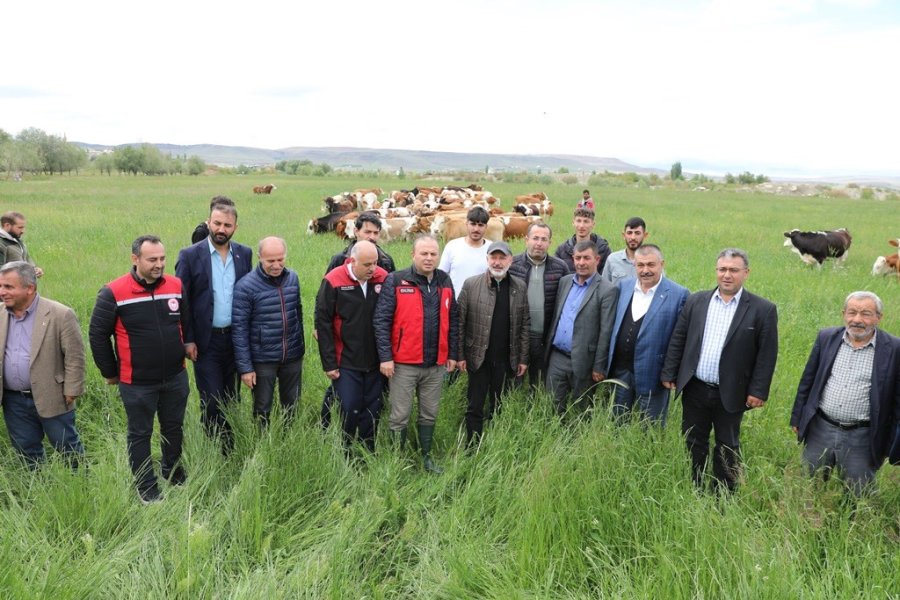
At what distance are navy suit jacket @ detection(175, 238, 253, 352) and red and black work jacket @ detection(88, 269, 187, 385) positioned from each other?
345 millimetres

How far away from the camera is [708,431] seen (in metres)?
5.14

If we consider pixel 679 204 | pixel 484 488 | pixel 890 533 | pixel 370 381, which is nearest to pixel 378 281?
pixel 370 381

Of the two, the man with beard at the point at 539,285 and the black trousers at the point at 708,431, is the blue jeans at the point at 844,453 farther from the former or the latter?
the man with beard at the point at 539,285

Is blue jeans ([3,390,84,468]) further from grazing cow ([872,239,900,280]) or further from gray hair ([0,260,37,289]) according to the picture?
grazing cow ([872,239,900,280])

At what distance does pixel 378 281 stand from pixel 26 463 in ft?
10.9

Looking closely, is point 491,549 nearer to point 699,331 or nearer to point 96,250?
point 699,331

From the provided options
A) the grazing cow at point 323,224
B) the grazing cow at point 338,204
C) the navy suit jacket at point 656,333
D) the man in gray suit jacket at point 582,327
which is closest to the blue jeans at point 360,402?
the man in gray suit jacket at point 582,327

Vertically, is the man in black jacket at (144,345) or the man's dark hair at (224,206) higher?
the man's dark hair at (224,206)

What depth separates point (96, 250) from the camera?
1387 centimetres

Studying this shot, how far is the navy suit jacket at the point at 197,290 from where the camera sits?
5.28 metres

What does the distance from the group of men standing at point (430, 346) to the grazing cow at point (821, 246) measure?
1071cm

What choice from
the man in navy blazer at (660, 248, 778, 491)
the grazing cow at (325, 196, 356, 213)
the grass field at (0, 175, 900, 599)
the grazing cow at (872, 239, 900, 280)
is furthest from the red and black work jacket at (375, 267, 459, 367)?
the grazing cow at (325, 196, 356, 213)

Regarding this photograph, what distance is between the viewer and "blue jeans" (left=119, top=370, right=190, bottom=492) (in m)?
4.89

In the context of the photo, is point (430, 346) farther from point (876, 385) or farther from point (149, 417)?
point (876, 385)
